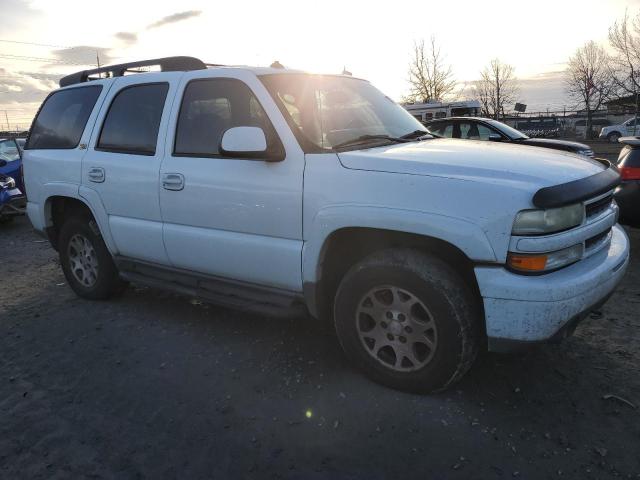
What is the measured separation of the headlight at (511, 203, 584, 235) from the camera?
246cm

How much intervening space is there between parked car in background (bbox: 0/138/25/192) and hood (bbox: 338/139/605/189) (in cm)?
967

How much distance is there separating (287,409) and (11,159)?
11.0m

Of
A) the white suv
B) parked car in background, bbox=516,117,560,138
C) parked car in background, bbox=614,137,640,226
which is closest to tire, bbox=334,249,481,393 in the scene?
the white suv

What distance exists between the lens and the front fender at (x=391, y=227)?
254cm

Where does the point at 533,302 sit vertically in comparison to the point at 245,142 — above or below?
below

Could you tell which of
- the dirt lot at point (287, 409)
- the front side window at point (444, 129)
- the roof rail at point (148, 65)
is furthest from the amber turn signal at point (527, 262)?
the front side window at point (444, 129)

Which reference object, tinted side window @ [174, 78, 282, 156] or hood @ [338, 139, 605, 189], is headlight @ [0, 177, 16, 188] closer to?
tinted side window @ [174, 78, 282, 156]

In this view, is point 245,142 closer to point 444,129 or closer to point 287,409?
point 287,409

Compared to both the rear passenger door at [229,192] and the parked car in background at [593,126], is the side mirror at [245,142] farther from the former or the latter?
the parked car in background at [593,126]

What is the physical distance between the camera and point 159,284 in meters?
4.04

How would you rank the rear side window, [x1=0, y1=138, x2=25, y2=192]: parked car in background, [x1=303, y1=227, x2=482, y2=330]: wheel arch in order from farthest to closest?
[x1=0, y1=138, x2=25, y2=192]: parked car in background < the rear side window < [x1=303, y1=227, x2=482, y2=330]: wheel arch

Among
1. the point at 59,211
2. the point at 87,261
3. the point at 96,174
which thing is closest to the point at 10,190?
the point at 59,211

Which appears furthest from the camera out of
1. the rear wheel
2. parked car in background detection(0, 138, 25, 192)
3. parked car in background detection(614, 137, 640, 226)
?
the rear wheel

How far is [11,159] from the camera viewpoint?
36.8ft
